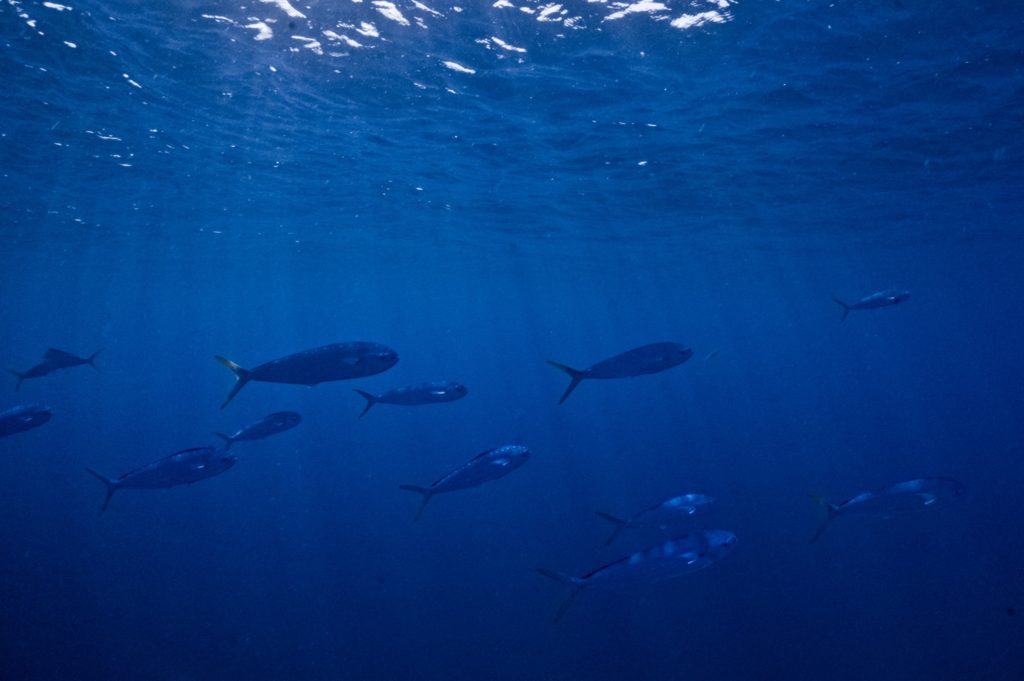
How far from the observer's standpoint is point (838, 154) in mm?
16969

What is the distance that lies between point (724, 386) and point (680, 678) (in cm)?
2751

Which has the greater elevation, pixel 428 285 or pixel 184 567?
pixel 184 567

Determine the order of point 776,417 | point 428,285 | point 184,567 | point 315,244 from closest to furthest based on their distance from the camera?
1. point 184,567
2. point 776,417
3. point 315,244
4. point 428,285

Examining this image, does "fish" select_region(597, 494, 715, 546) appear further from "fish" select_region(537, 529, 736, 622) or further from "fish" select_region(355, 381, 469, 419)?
"fish" select_region(355, 381, 469, 419)

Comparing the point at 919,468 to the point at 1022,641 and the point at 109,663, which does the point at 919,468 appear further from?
the point at 109,663

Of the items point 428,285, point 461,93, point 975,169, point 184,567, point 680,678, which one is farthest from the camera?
point 428,285

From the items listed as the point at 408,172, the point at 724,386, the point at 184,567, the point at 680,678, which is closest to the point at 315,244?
the point at 408,172

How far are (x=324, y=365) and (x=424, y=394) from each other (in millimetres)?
3088

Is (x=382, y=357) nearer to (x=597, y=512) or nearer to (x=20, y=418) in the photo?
(x=597, y=512)

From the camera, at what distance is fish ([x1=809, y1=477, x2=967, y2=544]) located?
22.1 feet

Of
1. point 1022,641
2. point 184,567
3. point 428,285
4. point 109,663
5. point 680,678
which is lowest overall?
point 428,285

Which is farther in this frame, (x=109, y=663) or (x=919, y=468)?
(x=919, y=468)

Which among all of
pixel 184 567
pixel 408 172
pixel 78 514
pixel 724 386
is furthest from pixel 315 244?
pixel 724 386

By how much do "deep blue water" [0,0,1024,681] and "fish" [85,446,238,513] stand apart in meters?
3.99
